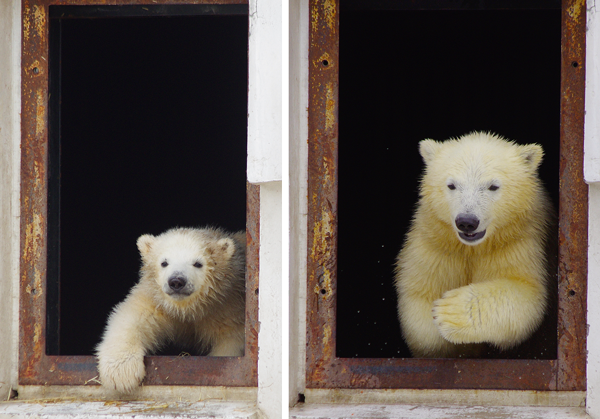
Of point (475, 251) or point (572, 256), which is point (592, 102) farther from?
point (475, 251)

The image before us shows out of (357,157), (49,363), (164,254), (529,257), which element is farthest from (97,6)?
(529,257)

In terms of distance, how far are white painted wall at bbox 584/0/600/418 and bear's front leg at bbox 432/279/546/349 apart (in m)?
0.28

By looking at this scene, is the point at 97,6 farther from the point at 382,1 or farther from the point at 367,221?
the point at 367,221

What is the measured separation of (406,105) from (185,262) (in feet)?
6.93

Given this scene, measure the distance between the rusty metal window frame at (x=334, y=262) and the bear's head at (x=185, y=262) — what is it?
0.83m

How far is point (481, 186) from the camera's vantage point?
8.11 feet

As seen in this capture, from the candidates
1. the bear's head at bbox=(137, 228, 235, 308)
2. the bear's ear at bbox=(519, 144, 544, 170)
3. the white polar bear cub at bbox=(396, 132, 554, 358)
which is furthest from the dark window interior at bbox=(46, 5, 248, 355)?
the bear's ear at bbox=(519, 144, 544, 170)

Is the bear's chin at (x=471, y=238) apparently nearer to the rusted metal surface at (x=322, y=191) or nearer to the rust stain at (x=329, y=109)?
the rusted metal surface at (x=322, y=191)

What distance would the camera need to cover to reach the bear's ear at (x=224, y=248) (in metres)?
3.12

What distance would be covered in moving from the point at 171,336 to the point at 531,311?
1730mm

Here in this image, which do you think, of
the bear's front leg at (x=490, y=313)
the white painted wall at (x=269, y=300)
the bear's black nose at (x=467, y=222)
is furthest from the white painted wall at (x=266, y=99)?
the bear's front leg at (x=490, y=313)

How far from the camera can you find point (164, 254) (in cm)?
304

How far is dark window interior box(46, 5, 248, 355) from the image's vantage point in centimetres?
427

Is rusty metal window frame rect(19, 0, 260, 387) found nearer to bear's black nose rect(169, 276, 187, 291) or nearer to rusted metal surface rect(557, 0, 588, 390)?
bear's black nose rect(169, 276, 187, 291)
